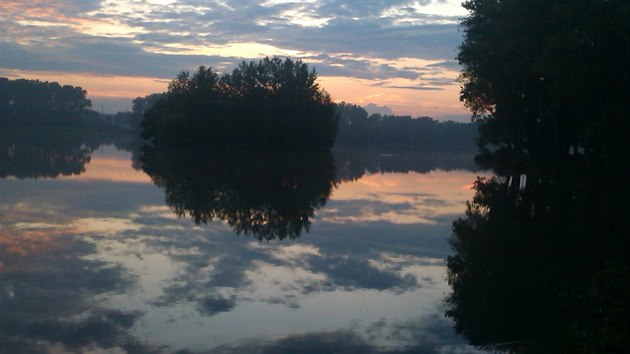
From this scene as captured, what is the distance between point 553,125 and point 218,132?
39.7 m

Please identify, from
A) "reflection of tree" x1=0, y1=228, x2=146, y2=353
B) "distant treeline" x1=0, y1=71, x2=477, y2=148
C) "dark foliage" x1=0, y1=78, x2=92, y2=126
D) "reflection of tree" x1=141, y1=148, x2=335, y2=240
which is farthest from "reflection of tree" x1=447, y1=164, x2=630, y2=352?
"dark foliage" x1=0, y1=78, x2=92, y2=126

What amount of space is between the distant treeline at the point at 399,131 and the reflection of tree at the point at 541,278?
124 m

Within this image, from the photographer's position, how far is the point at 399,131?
162125 mm

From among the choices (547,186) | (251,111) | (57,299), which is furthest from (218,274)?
(251,111)

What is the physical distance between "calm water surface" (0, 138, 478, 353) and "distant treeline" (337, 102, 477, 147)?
122753 mm

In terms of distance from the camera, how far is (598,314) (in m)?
8.16

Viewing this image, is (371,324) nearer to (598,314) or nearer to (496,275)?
(598,314)

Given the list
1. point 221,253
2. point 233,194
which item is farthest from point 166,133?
point 221,253

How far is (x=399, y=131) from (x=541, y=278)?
152 metres

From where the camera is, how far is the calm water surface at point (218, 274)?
772 centimetres

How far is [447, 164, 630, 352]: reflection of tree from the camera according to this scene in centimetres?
712

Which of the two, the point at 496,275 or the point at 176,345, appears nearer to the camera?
the point at 176,345

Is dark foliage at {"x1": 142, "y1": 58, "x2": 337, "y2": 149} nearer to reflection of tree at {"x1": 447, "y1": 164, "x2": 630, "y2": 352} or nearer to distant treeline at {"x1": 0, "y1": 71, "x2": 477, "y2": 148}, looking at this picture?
distant treeline at {"x1": 0, "y1": 71, "x2": 477, "y2": 148}

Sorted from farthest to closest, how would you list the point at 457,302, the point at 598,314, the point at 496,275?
the point at 496,275 → the point at 457,302 → the point at 598,314
